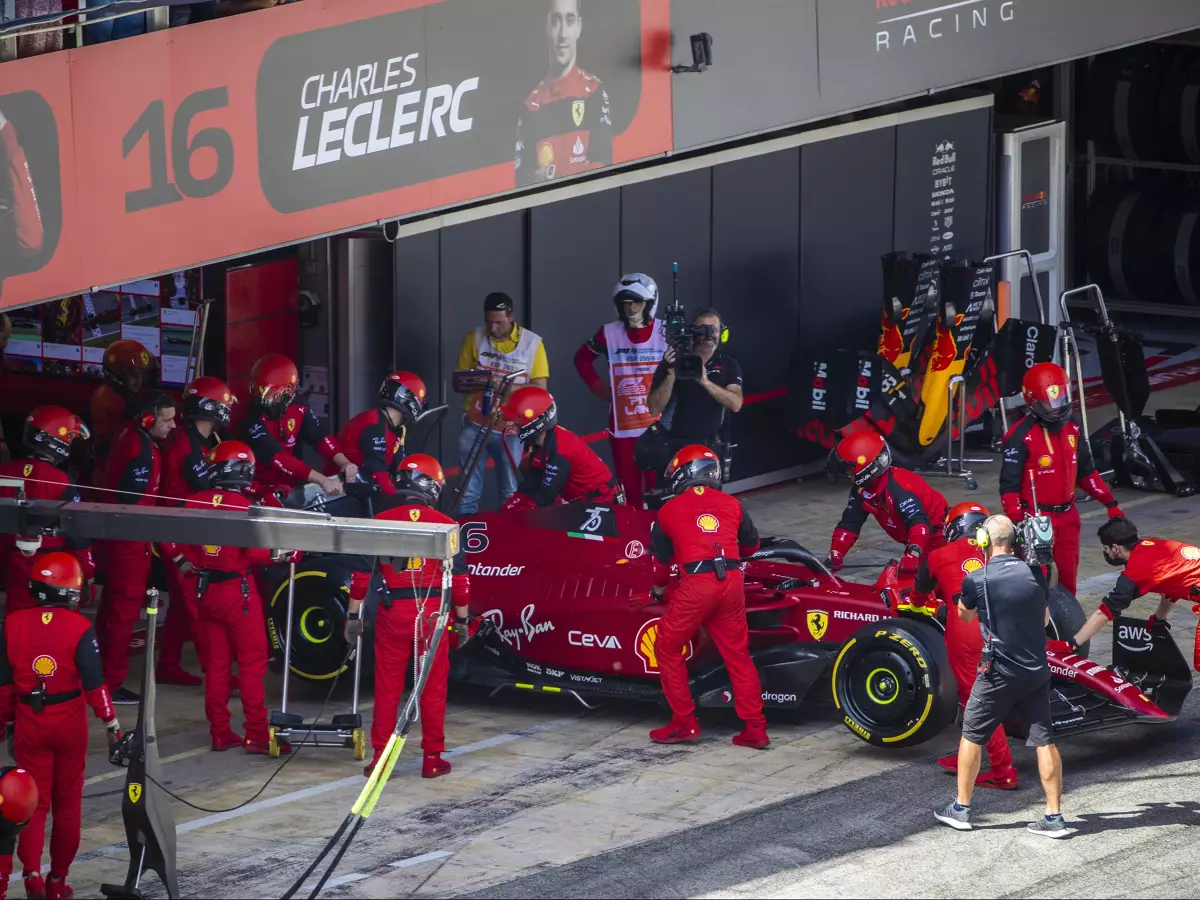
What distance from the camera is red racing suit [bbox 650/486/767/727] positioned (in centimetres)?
1099

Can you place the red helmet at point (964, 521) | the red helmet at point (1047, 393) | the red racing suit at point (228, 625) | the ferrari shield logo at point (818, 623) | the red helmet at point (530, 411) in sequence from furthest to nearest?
the red helmet at point (1047, 393)
the red helmet at point (530, 411)
the ferrari shield logo at point (818, 623)
the red racing suit at point (228, 625)
the red helmet at point (964, 521)

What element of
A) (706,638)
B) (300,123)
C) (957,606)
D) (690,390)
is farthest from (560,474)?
(957,606)

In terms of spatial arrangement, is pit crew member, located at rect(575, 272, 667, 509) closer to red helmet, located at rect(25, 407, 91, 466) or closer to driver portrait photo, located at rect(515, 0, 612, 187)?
driver portrait photo, located at rect(515, 0, 612, 187)

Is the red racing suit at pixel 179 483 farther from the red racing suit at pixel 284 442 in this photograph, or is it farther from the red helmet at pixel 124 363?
the red helmet at pixel 124 363

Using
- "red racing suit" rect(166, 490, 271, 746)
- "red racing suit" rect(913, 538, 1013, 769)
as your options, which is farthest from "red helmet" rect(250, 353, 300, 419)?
"red racing suit" rect(913, 538, 1013, 769)

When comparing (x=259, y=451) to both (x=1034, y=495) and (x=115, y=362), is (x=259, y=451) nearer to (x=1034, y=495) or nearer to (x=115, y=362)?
(x=115, y=362)

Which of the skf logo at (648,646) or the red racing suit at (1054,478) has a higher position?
the red racing suit at (1054,478)

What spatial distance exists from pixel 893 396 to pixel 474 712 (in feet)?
22.9

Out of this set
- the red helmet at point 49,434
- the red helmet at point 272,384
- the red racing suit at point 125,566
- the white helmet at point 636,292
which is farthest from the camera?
the white helmet at point 636,292

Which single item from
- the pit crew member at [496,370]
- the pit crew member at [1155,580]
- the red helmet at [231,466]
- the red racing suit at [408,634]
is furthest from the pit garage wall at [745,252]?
the pit crew member at [1155,580]

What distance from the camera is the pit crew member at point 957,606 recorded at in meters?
10.4

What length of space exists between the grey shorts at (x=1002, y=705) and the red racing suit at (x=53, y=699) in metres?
4.02

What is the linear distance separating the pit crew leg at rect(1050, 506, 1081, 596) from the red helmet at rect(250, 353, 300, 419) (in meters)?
4.91

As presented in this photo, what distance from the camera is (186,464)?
1220 centimetres
